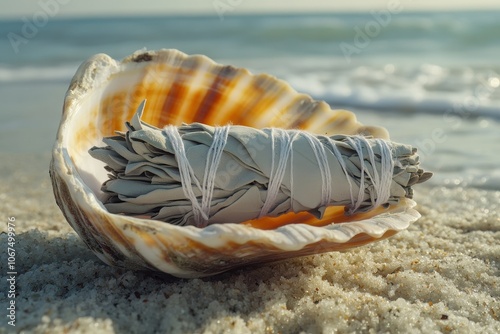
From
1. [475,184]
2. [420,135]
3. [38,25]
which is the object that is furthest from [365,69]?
[38,25]

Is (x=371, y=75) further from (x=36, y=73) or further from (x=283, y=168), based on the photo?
(x=283, y=168)

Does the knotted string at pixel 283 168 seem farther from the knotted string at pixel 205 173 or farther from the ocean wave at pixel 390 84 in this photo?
the ocean wave at pixel 390 84

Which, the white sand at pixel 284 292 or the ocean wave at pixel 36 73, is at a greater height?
the white sand at pixel 284 292

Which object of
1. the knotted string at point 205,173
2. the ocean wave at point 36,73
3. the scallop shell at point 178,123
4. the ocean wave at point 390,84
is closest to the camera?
the scallop shell at point 178,123

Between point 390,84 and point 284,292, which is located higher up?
point 284,292

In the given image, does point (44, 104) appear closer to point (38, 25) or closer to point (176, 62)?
point (176, 62)
